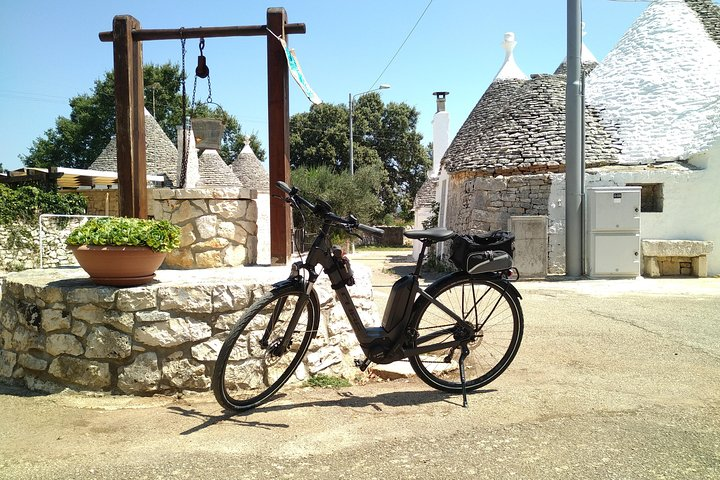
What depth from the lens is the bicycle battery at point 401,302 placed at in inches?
150

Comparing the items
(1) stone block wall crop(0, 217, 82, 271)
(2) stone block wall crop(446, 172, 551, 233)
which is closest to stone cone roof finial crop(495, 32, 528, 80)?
(2) stone block wall crop(446, 172, 551, 233)

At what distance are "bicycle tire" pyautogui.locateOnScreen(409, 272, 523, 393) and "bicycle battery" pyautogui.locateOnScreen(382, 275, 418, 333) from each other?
6cm

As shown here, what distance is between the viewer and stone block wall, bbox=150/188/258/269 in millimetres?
5566

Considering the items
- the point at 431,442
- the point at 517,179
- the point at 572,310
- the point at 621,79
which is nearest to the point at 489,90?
the point at 621,79

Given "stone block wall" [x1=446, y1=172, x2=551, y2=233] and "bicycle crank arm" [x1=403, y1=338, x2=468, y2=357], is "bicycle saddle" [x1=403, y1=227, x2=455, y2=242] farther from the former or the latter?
"stone block wall" [x1=446, y1=172, x2=551, y2=233]

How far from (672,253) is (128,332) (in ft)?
38.6

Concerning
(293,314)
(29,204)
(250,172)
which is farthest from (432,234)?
(250,172)

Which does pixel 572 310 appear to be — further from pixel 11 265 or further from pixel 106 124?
pixel 106 124

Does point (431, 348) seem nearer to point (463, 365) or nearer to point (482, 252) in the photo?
point (463, 365)

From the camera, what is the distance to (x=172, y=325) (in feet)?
12.9

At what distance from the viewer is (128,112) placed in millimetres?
5832

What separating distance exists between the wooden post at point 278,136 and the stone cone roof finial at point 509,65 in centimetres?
1435

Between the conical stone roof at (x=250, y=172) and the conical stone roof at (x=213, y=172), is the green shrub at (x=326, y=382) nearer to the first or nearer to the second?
the conical stone roof at (x=213, y=172)

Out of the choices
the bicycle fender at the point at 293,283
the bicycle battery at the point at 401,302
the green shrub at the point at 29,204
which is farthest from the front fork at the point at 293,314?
the green shrub at the point at 29,204
